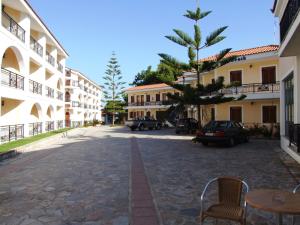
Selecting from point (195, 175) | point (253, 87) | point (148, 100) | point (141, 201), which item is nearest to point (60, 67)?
point (148, 100)

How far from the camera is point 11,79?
1786 cm

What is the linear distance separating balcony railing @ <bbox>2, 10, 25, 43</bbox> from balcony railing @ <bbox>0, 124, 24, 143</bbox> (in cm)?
572

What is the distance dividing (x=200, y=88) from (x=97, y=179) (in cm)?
1412

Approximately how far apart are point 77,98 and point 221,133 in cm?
4159

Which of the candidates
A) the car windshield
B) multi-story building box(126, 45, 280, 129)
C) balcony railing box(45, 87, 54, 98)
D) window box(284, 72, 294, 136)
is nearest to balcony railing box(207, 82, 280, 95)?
multi-story building box(126, 45, 280, 129)

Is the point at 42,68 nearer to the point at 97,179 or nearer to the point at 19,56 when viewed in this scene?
the point at 19,56

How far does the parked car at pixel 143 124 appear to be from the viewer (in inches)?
1217

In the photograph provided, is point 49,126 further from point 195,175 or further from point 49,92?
point 195,175

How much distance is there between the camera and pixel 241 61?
2330 centimetres

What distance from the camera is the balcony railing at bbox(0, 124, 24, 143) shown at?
16.8 meters

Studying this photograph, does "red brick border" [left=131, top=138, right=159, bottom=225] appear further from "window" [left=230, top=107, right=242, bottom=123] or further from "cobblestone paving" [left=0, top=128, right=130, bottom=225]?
"window" [left=230, top=107, right=242, bottom=123]

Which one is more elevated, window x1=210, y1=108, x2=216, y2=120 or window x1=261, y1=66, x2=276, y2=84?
window x1=261, y1=66, x2=276, y2=84

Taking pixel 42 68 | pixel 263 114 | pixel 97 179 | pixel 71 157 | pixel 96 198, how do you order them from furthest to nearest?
pixel 42 68, pixel 263 114, pixel 71 157, pixel 97 179, pixel 96 198

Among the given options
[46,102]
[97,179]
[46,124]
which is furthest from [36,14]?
[97,179]
